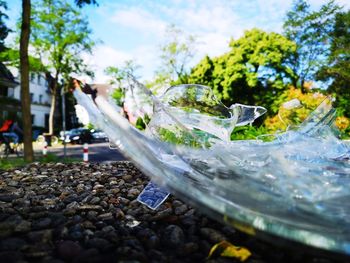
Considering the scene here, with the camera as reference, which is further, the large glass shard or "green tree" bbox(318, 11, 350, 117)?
"green tree" bbox(318, 11, 350, 117)

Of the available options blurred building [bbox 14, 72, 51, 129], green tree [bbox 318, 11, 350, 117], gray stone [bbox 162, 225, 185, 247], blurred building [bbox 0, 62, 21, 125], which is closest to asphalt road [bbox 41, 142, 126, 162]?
green tree [bbox 318, 11, 350, 117]

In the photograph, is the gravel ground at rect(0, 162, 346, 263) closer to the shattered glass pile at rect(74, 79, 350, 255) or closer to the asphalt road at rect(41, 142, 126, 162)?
the shattered glass pile at rect(74, 79, 350, 255)

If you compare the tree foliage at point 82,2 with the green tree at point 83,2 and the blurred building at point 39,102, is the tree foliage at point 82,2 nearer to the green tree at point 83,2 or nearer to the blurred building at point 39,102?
the green tree at point 83,2

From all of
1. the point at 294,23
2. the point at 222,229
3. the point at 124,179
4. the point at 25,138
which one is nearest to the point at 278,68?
the point at 294,23

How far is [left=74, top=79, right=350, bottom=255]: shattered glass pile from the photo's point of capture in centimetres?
154

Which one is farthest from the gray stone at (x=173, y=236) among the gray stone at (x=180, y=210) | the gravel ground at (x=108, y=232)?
the gray stone at (x=180, y=210)

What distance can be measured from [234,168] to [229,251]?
581 millimetres

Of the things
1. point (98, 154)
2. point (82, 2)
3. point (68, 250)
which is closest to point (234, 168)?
point (68, 250)

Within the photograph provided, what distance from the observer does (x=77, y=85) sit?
2.02m

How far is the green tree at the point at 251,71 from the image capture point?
85.9 feet

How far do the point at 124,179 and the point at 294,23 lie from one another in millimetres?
21820

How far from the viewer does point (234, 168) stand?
2.26 metres

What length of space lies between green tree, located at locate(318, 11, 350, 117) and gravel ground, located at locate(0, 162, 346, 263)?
546 inches

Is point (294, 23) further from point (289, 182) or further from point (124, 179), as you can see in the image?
point (289, 182)
